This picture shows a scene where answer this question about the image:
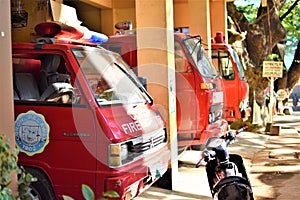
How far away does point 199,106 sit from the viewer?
743 centimetres

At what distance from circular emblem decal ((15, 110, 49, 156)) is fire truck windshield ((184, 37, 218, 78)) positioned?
12.5 ft

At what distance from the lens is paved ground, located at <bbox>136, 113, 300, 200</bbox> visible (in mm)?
6367

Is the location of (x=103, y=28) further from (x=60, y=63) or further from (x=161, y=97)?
(x=60, y=63)

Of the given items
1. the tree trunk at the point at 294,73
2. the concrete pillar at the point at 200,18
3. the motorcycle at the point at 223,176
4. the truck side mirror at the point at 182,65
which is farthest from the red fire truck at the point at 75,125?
the tree trunk at the point at 294,73

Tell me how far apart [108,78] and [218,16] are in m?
9.75

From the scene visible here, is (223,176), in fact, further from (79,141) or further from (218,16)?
(218,16)

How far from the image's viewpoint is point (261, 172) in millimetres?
8008

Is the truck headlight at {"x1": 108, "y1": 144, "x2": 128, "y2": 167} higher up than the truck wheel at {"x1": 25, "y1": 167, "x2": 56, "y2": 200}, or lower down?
higher up

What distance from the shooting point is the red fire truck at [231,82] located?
10.1 m

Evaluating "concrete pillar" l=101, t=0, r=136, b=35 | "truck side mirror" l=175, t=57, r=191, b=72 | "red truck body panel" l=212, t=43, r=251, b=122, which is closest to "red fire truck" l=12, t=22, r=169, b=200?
"truck side mirror" l=175, t=57, r=191, b=72

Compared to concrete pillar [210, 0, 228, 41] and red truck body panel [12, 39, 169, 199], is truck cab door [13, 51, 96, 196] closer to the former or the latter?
red truck body panel [12, 39, 169, 199]

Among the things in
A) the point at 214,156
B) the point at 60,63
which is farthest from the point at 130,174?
the point at 60,63

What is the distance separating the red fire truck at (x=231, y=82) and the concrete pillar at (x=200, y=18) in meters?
0.55

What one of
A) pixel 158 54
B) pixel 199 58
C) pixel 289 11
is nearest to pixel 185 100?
pixel 199 58
